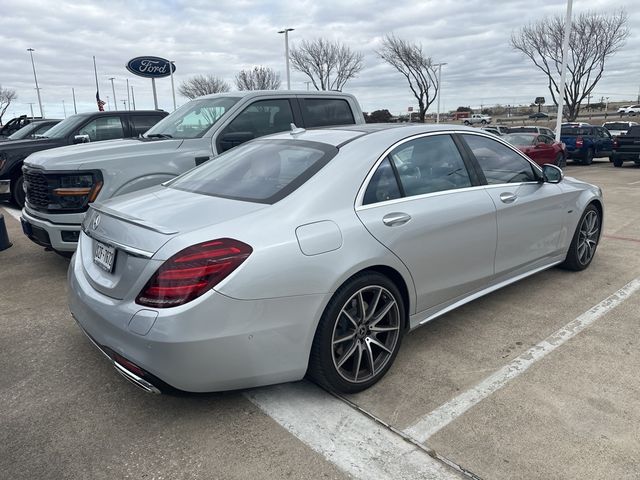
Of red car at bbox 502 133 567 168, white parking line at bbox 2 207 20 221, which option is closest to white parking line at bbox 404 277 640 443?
white parking line at bbox 2 207 20 221

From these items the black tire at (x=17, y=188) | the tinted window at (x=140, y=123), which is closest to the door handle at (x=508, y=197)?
the tinted window at (x=140, y=123)

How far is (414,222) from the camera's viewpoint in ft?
10.4

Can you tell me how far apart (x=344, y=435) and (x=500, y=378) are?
114 cm

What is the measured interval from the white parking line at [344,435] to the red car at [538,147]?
14.5m

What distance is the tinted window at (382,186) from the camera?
3.04 m

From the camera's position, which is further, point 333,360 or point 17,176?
point 17,176

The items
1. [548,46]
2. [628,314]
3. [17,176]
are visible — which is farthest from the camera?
[548,46]

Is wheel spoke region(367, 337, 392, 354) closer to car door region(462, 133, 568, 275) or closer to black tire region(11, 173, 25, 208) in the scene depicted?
car door region(462, 133, 568, 275)

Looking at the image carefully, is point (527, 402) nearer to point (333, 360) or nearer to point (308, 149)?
point (333, 360)

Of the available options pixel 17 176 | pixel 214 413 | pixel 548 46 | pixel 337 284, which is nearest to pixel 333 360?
pixel 337 284

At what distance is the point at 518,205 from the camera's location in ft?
13.2

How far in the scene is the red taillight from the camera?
237 centimetres

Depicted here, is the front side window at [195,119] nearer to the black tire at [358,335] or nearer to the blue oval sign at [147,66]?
the black tire at [358,335]

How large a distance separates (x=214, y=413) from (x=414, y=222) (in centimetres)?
166
